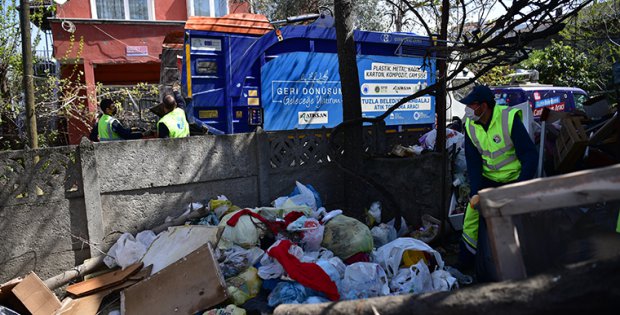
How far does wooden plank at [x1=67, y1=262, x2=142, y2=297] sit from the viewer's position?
368cm

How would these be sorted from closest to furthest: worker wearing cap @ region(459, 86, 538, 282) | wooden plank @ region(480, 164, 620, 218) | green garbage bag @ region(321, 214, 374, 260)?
wooden plank @ region(480, 164, 620, 218) → worker wearing cap @ region(459, 86, 538, 282) → green garbage bag @ region(321, 214, 374, 260)

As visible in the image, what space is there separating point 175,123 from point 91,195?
5.14 ft

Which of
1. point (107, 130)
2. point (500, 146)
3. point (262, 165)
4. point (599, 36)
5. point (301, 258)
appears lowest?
point (301, 258)

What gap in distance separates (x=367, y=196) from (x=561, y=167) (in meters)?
1.93

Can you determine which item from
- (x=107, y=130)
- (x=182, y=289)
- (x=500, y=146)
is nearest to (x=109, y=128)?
(x=107, y=130)

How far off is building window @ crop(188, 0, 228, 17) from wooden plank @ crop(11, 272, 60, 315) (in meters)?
12.1

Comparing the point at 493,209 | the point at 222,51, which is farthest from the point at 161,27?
the point at 493,209

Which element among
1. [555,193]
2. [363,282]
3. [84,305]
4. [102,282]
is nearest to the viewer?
[555,193]

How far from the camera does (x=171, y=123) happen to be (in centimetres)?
525

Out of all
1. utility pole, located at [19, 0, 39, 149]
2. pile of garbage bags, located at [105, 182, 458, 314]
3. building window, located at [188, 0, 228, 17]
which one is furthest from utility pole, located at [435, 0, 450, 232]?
building window, located at [188, 0, 228, 17]

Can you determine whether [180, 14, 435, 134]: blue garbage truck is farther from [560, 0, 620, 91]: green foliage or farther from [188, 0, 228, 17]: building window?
[188, 0, 228, 17]: building window

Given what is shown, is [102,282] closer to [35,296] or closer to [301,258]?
[35,296]

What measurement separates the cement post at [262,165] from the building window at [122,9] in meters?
10.9

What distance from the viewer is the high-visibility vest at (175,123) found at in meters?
5.22
